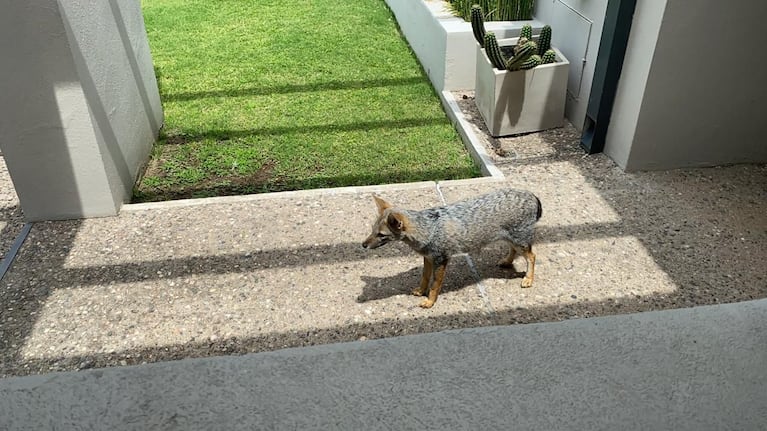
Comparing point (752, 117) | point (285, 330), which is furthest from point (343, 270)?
point (752, 117)

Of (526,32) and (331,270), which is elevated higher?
(526,32)

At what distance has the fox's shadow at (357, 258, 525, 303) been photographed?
357 cm

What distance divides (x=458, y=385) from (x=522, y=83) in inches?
136

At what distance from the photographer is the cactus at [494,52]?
5258mm

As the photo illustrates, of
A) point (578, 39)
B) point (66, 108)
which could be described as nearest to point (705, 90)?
point (578, 39)

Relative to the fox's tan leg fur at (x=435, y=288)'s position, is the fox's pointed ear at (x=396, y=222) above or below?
above

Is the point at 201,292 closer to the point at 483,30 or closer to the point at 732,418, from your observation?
the point at 732,418

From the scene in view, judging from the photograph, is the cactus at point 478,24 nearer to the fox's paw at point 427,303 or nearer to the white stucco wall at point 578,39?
the white stucco wall at point 578,39

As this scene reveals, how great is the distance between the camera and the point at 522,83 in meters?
5.32

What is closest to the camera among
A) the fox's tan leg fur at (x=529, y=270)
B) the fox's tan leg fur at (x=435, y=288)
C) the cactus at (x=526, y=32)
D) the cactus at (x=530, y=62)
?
the fox's tan leg fur at (x=435, y=288)

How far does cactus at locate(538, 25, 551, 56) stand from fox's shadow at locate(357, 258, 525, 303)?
269 cm

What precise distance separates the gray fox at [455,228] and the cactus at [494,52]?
2254 mm

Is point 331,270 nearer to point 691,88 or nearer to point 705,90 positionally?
point 691,88

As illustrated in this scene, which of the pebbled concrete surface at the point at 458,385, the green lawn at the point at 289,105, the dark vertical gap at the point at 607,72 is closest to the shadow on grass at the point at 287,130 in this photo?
the green lawn at the point at 289,105
